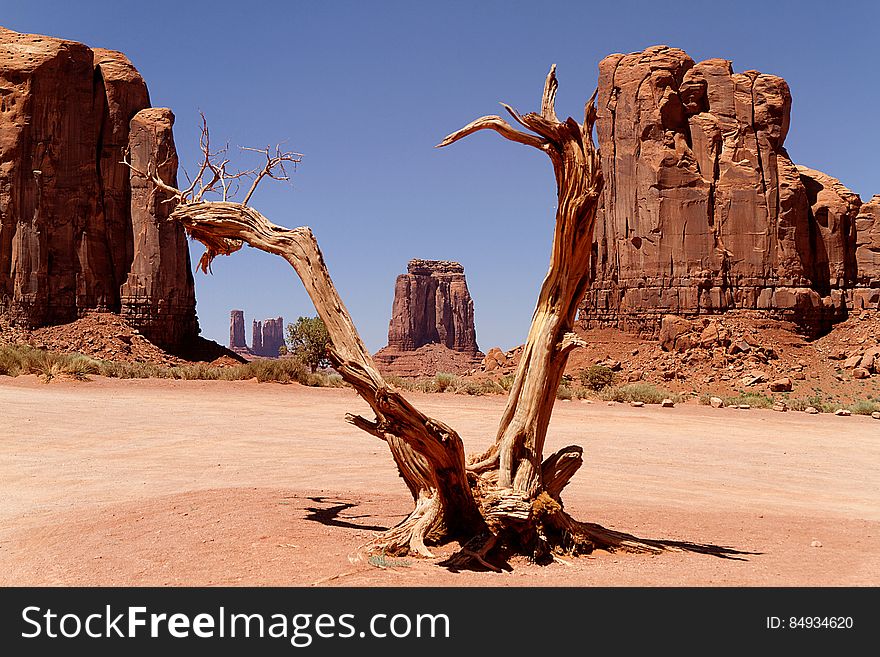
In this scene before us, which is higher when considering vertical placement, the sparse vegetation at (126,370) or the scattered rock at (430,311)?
the scattered rock at (430,311)

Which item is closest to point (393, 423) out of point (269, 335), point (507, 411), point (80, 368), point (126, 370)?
point (507, 411)

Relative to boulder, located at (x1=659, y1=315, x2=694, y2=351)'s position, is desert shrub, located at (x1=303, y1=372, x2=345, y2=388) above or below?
below

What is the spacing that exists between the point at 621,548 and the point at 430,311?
101 metres

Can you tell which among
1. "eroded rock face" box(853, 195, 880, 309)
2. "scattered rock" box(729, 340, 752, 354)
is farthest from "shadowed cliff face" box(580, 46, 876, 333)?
"scattered rock" box(729, 340, 752, 354)

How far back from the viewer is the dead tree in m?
5.86

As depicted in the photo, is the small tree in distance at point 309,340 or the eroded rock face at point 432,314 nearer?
the small tree in distance at point 309,340

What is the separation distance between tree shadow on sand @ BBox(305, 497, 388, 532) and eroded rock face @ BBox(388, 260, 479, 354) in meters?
94.9

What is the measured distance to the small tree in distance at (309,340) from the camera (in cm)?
3932

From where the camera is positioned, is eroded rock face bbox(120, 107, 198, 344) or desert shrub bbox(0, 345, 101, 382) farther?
eroded rock face bbox(120, 107, 198, 344)

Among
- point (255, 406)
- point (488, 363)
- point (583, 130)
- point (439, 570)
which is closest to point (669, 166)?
point (488, 363)

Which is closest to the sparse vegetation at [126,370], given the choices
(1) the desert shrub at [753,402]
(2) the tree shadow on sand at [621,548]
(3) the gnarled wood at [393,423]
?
(1) the desert shrub at [753,402]

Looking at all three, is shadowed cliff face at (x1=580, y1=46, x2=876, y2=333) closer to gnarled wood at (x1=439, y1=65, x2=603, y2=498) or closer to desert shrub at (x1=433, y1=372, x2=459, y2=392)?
desert shrub at (x1=433, y1=372, x2=459, y2=392)

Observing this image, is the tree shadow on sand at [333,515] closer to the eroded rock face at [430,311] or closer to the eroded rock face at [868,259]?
the eroded rock face at [868,259]

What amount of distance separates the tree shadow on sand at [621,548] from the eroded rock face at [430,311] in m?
96.5
